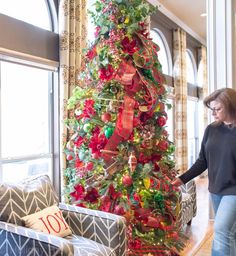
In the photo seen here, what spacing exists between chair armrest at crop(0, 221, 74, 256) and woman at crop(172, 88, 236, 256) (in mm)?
923

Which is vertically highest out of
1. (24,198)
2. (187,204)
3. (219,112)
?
(219,112)

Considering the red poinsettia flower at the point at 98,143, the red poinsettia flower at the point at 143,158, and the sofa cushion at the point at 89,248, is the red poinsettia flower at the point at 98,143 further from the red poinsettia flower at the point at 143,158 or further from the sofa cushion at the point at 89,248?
the sofa cushion at the point at 89,248

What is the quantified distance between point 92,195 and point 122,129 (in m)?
0.59

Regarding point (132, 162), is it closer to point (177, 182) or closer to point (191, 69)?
point (177, 182)

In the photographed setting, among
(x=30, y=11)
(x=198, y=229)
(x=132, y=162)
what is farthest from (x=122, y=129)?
(x=198, y=229)

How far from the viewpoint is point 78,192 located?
272 cm

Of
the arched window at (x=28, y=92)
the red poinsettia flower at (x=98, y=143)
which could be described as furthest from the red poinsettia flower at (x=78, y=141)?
the arched window at (x=28, y=92)

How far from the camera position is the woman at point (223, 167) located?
2.03 metres

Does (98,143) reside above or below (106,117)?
below

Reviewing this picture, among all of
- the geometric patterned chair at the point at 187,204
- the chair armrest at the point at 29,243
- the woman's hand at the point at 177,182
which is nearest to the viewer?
the chair armrest at the point at 29,243

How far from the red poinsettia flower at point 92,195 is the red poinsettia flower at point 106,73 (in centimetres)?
91

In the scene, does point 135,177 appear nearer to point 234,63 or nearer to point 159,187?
point 159,187

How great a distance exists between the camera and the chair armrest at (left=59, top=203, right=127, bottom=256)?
2316 millimetres

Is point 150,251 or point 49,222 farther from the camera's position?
point 150,251
